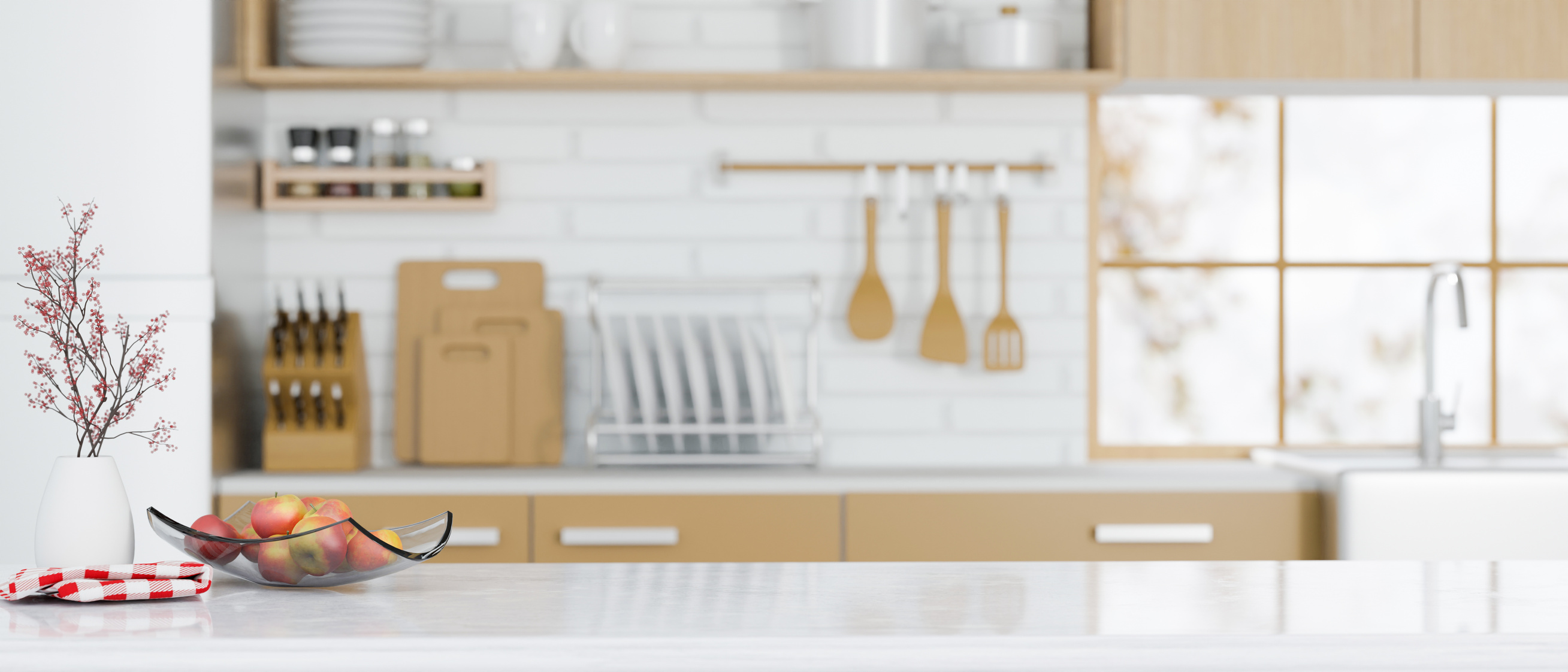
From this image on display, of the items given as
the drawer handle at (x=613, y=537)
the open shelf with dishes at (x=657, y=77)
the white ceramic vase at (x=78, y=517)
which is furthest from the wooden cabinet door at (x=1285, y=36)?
the white ceramic vase at (x=78, y=517)

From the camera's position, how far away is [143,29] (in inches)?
104

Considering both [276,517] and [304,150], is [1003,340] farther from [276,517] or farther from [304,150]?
[276,517]

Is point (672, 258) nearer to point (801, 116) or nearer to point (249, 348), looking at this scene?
point (801, 116)

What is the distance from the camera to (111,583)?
1.25 m

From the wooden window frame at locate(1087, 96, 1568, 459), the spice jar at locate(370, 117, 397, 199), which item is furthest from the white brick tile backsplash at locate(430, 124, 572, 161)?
the wooden window frame at locate(1087, 96, 1568, 459)

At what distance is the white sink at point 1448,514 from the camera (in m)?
2.65

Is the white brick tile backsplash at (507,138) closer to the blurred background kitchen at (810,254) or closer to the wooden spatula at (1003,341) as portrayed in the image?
the blurred background kitchen at (810,254)

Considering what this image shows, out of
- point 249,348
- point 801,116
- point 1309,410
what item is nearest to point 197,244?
point 249,348

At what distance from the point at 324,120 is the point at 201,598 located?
207 centimetres

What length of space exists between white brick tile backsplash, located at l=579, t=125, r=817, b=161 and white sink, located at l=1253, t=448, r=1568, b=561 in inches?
57.2

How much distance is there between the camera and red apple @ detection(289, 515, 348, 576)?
4.16 ft

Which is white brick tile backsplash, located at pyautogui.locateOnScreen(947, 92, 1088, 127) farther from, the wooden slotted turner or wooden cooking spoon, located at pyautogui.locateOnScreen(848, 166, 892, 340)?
wooden cooking spoon, located at pyautogui.locateOnScreen(848, 166, 892, 340)

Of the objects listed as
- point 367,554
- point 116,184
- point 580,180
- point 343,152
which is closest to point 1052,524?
point 580,180

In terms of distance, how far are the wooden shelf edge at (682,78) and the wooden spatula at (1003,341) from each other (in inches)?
10.7
